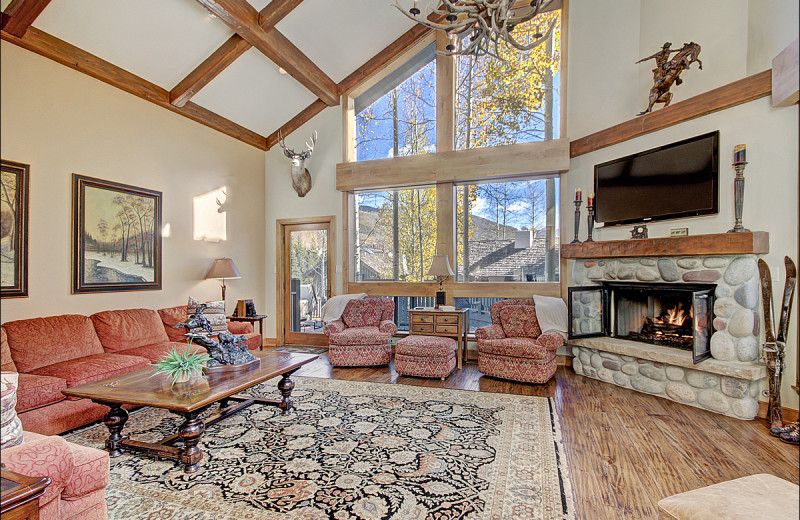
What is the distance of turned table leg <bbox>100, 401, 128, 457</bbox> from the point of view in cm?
266

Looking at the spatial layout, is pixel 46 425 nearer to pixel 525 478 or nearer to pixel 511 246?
pixel 525 478

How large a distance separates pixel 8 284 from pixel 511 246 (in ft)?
16.8

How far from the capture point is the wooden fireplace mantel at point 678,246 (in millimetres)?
3225

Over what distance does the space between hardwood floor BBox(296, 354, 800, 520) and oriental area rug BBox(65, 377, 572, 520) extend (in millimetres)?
163

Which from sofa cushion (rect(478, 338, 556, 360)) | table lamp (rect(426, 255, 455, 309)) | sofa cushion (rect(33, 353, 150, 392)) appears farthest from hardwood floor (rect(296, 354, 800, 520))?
sofa cushion (rect(33, 353, 150, 392))

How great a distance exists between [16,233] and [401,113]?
4.54 metres

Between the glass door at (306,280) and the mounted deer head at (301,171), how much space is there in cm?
57

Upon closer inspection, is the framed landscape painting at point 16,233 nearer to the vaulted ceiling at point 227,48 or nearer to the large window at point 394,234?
the vaulted ceiling at point 227,48

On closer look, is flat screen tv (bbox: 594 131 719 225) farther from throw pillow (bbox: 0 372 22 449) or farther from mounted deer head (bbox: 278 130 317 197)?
throw pillow (bbox: 0 372 22 449)

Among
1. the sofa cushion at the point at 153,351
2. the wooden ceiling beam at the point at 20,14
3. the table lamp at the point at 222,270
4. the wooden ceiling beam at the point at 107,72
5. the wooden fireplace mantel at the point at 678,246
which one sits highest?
the wooden ceiling beam at the point at 20,14

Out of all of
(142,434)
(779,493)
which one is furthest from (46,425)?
(779,493)

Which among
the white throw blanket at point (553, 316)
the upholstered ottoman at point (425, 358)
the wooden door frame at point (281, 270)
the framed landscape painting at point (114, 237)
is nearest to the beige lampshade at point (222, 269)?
the framed landscape painting at point (114, 237)

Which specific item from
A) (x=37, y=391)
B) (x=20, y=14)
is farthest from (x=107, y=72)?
(x=37, y=391)

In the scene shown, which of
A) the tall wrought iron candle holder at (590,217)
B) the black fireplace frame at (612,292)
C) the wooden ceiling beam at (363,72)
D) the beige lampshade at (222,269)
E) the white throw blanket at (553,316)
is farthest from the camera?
the wooden ceiling beam at (363,72)
